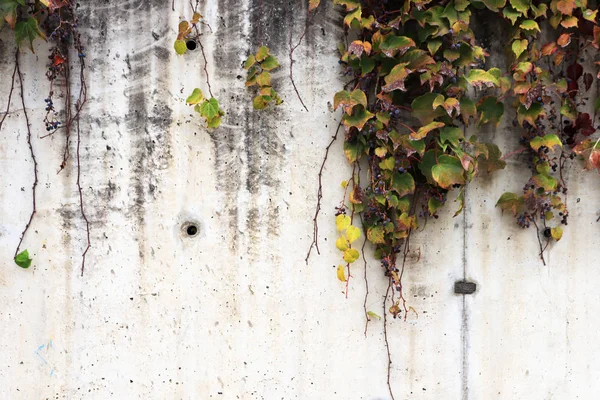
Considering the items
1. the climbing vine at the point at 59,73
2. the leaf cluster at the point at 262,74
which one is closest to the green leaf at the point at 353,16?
the leaf cluster at the point at 262,74

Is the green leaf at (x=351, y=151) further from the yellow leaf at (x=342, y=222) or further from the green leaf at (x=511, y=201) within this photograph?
the green leaf at (x=511, y=201)

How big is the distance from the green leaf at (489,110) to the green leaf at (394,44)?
0.41m

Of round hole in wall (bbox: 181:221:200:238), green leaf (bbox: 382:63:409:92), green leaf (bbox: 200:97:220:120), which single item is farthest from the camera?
round hole in wall (bbox: 181:221:200:238)

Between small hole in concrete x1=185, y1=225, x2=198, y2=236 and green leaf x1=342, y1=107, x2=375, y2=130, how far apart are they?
79cm

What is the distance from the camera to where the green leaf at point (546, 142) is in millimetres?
2182

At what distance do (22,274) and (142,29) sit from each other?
1184 millimetres

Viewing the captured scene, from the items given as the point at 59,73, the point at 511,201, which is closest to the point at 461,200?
the point at 511,201

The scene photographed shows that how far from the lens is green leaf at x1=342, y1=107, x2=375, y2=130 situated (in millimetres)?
2176

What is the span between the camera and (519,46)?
7.13ft

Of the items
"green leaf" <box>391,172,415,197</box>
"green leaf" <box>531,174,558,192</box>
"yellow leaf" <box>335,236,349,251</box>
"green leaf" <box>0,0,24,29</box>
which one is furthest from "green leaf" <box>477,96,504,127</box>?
"green leaf" <box>0,0,24,29</box>

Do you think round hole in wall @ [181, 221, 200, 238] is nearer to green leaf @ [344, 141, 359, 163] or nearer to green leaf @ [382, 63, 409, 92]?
green leaf @ [344, 141, 359, 163]

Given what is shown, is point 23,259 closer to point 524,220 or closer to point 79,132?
point 79,132

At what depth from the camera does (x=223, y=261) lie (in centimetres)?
232

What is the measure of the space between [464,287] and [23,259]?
1910 millimetres
